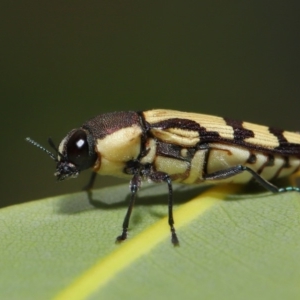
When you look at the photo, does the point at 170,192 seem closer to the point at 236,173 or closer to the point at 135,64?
the point at 236,173

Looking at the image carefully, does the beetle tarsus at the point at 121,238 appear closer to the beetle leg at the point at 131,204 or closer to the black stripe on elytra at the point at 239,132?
the beetle leg at the point at 131,204

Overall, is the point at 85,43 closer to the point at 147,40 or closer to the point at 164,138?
the point at 147,40

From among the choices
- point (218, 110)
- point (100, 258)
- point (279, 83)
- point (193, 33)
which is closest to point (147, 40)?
point (193, 33)

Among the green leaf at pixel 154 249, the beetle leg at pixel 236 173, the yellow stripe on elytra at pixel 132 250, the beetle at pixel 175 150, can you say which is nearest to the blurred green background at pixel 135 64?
the beetle at pixel 175 150

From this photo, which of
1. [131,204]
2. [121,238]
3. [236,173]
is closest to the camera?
[121,238]

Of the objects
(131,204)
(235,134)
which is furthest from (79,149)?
(235,134)
